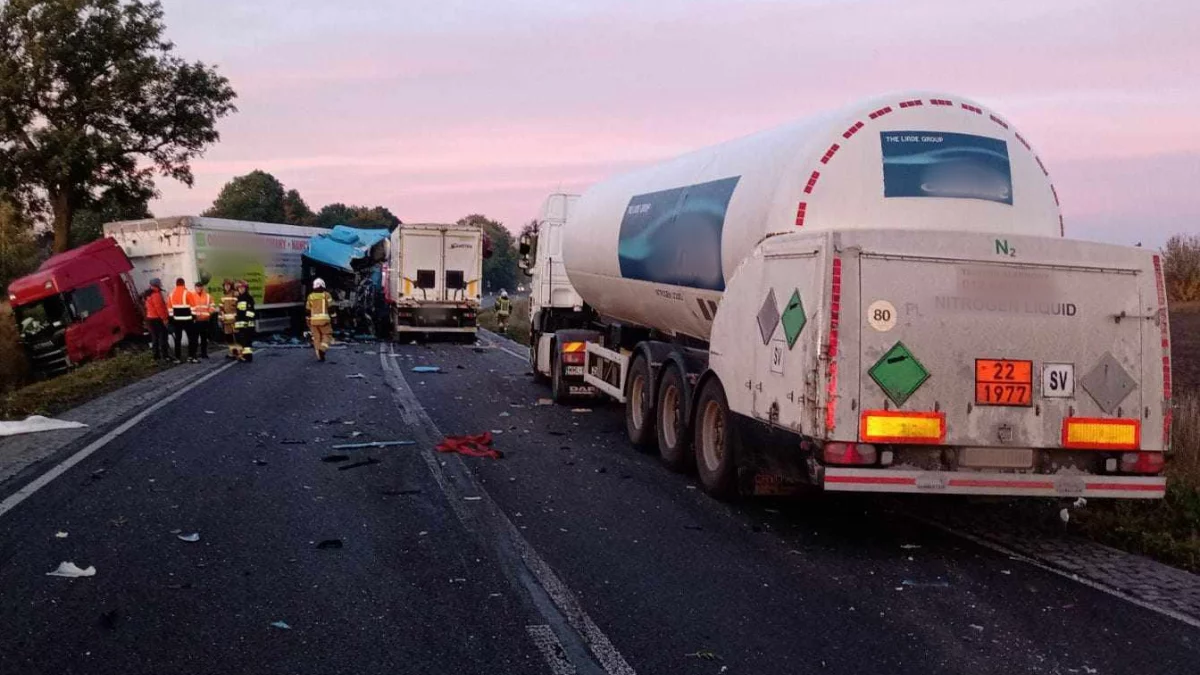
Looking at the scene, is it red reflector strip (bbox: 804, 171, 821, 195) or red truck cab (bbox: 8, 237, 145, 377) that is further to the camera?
red truck cab (bbox: 8, 237, 145, 377)

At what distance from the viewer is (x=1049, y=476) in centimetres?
693

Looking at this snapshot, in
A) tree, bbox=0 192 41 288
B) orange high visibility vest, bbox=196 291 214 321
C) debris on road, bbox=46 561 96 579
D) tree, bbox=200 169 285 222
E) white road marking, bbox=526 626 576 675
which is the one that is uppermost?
tree, bbox=200 169 285 222

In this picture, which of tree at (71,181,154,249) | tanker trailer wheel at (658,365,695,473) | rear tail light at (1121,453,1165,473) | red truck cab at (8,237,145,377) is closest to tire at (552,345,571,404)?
tanker trailer wheel at (658,365,695,473)

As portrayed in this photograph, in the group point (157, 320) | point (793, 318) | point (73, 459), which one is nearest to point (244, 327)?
point (157, 320)

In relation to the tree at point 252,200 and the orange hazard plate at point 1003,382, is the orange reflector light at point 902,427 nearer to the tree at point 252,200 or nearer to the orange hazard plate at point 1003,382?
the orange hazard plate at point 1003,382

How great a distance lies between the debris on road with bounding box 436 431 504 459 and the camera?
10.5m

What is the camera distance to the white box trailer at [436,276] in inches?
1110

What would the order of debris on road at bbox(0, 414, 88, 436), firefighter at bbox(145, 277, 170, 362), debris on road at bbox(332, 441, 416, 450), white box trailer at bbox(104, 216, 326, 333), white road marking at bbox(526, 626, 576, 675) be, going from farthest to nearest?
white box trailer at bbox(104, 216, 326, 333) < firefighter at bbox(145, 277, 170, 362) < debris on road at bbox(0, 414, 88, 436) < debris on road at bbox(332, 441, 416, 450) < white road marking at bbox(526, 626, 576, 675)

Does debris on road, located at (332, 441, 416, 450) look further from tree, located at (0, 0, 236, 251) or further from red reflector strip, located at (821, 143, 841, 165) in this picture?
tree, located at (0, 0, 236, 251)

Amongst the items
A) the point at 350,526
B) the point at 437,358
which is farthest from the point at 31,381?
the point at 350,526

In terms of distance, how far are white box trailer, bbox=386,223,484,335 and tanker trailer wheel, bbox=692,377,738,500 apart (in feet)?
64.3

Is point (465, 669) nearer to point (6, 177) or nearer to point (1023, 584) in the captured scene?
point (1023, 584)

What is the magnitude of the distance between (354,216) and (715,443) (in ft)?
296

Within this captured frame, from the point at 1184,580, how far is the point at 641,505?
3.73 metres
